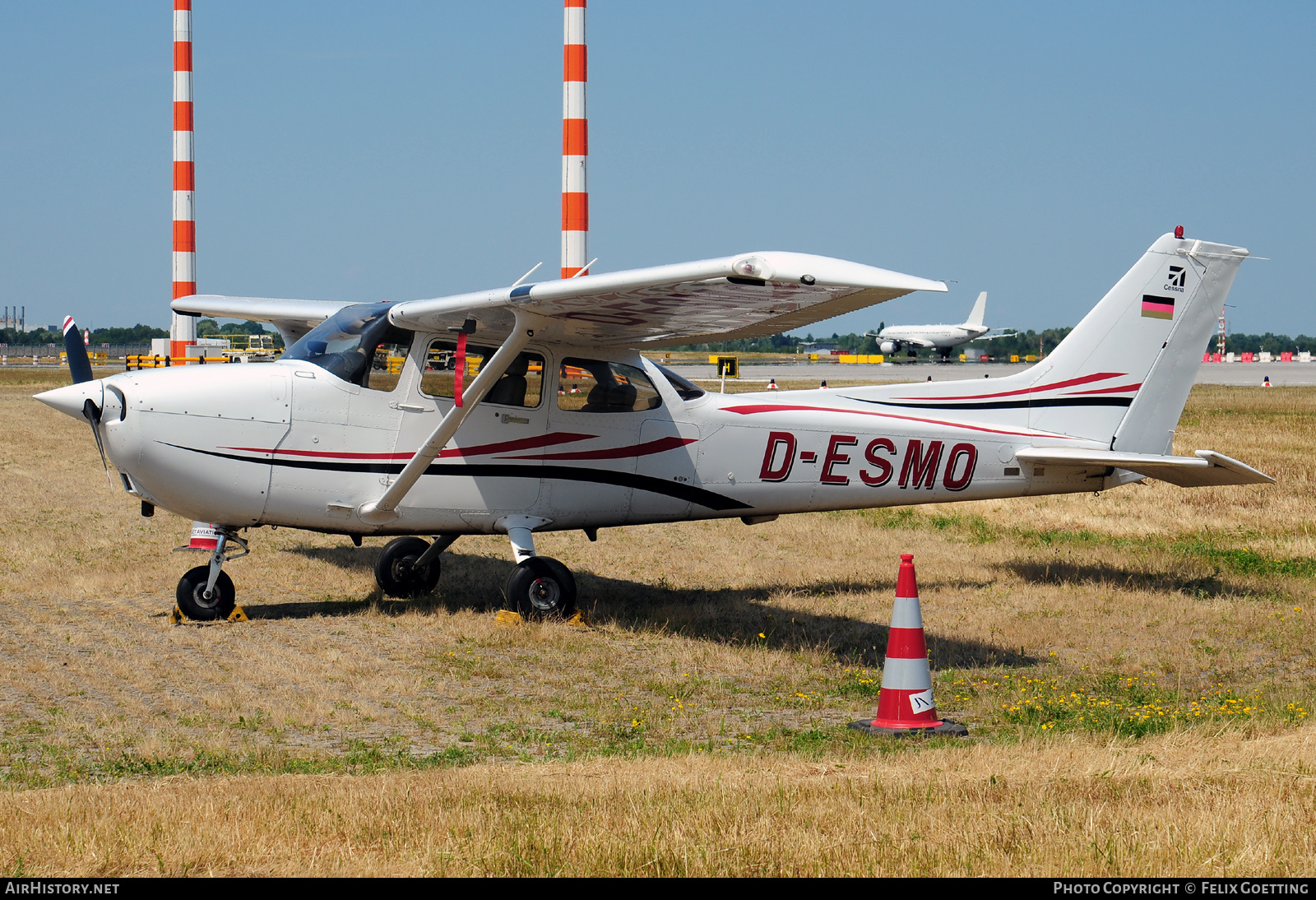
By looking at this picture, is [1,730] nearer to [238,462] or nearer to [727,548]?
[238,462]

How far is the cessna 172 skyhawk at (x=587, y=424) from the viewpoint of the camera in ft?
28.1

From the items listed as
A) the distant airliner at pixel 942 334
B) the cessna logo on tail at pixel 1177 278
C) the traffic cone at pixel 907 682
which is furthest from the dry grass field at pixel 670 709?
the distant airliner at pixel 942 334

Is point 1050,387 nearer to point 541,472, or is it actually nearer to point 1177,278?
point 1177,278

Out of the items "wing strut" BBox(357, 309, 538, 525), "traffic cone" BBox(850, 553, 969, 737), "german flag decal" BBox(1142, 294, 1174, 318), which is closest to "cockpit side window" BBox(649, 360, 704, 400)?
"wing strut" BBox(357, 309, 538, 525)

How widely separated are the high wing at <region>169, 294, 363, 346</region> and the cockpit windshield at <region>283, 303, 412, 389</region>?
2.13 m

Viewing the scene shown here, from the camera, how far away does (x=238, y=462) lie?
8.79 m

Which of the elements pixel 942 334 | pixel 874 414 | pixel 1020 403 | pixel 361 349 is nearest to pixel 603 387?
pixel 361 349

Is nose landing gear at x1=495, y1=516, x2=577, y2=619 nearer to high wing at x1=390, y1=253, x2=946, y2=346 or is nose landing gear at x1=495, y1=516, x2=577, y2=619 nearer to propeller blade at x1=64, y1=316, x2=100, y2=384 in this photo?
high wing at x1=390, y1=253, x2=946, y2=346

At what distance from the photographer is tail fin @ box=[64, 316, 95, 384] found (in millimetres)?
9523

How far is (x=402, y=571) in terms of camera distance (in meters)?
10.5

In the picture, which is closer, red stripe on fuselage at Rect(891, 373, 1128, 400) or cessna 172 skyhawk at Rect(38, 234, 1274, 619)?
cessna 172 skyhawk at Rect(38, 234, 1274, 619)
